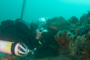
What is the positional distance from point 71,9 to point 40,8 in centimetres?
4809

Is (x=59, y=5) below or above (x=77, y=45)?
above

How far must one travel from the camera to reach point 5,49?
12.6 ft

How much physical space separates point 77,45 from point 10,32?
11.5 feet

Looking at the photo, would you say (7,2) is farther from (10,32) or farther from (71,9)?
(10,32)

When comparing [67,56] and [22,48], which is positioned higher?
[22,48]

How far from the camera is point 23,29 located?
21.8 ft

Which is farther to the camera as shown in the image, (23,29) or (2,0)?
(2,0)

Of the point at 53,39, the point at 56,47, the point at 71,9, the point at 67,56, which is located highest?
the point at 71,9

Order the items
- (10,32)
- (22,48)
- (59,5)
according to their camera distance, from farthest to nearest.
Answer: (59,5), (10,32), (22,48)

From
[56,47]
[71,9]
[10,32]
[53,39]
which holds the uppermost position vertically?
[71,9]

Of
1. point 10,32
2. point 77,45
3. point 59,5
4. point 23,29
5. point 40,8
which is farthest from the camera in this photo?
point 59,5

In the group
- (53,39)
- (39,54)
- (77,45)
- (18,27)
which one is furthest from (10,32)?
(77,45)

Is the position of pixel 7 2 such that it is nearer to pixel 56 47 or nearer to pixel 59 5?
pixel 59 5

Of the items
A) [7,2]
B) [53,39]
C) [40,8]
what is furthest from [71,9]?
[53,39]
